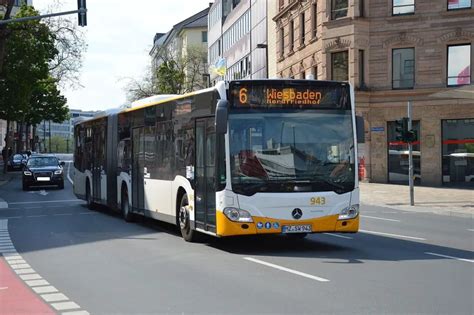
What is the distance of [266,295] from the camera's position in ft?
27.8

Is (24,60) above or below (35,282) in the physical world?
above

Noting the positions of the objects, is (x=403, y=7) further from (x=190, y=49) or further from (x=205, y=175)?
(x=190, y=49)

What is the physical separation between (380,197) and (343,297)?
22460 mm

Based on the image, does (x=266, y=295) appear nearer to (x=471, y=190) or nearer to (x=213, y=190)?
(x=213, y=190)

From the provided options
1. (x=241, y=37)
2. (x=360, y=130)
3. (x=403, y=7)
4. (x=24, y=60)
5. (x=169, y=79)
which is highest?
(x=241, y=37)

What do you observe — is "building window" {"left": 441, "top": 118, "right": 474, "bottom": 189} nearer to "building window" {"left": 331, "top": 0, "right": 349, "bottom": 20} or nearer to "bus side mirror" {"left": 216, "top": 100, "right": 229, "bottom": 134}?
"building window" {"left": 331, "top": 0, "right": 349, "bottom": 20}

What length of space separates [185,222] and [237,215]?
239 cm

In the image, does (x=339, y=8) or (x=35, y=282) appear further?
(x=339, y=8)

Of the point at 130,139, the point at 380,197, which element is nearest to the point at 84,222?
the point at 130,139

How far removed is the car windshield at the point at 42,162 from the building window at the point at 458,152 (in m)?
20.5

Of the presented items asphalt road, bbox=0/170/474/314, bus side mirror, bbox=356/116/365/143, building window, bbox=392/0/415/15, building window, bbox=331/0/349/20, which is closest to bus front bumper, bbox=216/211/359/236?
asphalt road, bbox=0/170/474/314

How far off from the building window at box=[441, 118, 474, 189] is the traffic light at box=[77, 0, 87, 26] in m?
22.2

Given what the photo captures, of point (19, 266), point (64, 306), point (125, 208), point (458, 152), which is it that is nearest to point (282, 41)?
point (458, 152)

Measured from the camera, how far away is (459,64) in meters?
37.9
